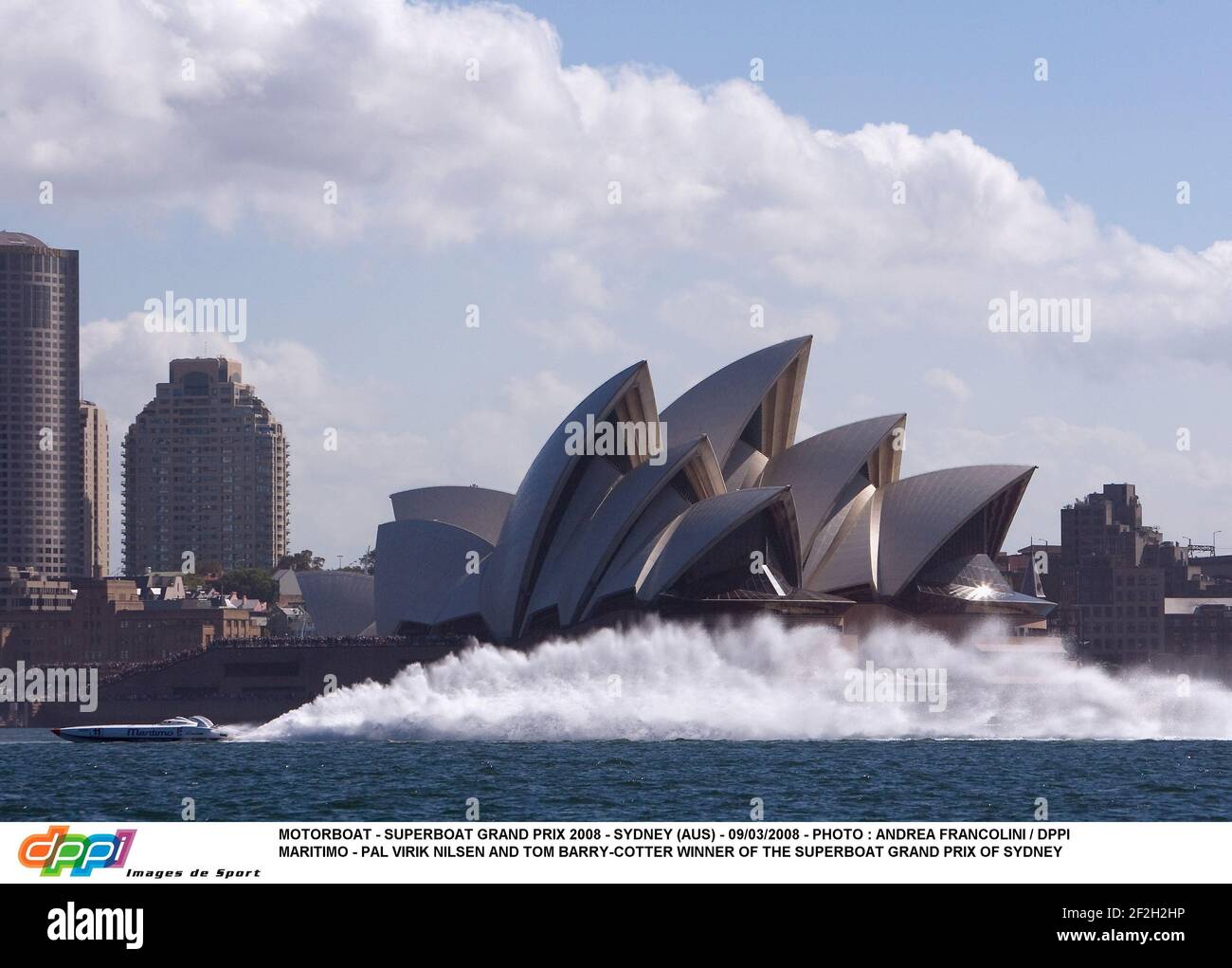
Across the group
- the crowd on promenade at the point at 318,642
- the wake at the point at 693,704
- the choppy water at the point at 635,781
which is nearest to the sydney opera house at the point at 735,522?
the crowd on promenade at the point at 318,642

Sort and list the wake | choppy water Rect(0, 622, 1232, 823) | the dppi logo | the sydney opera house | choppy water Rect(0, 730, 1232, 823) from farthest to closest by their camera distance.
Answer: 1. the sydney opera house
2. the wake
3. choppy water Rect(0, 622, 1232, 823)
4. choppy water Rect(0, 730, 1232, 823)
5. the dppi logo

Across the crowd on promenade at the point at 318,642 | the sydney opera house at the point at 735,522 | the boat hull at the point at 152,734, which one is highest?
the sydney opera house at the point at 735,522

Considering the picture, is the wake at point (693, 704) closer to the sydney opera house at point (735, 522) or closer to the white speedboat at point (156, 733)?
the white speedboat at point (156, 733)

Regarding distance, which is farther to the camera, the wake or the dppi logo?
the wake

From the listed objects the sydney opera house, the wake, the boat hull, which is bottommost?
the boat hull

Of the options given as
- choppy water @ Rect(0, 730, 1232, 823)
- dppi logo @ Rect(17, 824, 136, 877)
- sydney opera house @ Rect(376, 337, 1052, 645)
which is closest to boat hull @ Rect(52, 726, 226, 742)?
choppy water @ Rect(0, 730, 1232, 823)

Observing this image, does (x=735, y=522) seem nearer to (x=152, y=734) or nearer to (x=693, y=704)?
(x=693, y=704)

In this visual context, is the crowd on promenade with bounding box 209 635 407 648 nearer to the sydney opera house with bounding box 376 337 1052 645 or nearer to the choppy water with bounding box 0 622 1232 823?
the sydney opera house with bounding box 376 337 1052 645

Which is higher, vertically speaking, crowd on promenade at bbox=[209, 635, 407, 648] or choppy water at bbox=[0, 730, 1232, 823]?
crowd on promenade at bbox=[209, 635, 407, 648]
